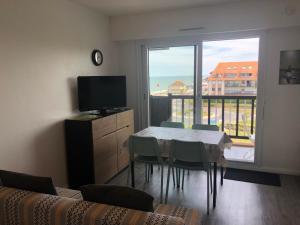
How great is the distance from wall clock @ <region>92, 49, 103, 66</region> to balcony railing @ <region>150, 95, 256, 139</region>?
1158 mm

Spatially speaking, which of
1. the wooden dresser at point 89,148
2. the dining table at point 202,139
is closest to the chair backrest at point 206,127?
the dining table at point 202,139

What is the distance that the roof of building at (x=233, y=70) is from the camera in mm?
3764

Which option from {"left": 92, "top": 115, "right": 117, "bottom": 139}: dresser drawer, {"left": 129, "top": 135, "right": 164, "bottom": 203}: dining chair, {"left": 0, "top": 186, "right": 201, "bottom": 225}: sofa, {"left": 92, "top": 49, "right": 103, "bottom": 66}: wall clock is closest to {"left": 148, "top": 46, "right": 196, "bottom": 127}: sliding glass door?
{"left": 92, "top": 49, "right": 103, "bottom": 66}: wall clock

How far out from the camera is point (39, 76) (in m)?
2.79

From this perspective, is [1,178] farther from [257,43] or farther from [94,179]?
[257,43]

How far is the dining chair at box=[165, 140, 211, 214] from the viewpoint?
261 cm

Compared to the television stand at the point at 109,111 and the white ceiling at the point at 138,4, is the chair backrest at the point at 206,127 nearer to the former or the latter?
the television stand at the point at 109,111

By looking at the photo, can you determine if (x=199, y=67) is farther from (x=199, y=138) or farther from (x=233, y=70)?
(x=199, y=138)

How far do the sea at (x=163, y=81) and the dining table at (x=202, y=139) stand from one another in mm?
1074

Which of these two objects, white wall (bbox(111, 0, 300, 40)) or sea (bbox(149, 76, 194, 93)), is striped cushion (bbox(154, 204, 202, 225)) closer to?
sea (bbox(149, 76, 194, 93))

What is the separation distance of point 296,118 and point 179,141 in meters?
2.01

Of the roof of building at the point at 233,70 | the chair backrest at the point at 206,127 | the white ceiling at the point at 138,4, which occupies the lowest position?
the chair backrest at the point at 206,127

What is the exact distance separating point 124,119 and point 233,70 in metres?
1.89

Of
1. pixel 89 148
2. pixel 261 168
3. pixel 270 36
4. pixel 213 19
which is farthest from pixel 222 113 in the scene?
pixel 89 148
